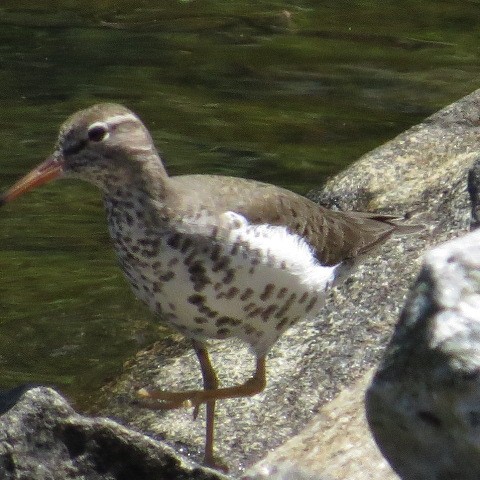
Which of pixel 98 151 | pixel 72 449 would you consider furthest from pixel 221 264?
pixel 72 449

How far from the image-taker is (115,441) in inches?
204

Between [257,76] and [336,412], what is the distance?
789cm

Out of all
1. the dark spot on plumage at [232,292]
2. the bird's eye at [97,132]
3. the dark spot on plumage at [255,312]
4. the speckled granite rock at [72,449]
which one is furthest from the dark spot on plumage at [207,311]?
the speckled granite rock at [72,449]

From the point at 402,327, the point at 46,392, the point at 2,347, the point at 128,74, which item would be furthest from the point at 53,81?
the point at 402,327

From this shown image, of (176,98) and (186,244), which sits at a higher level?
(186,244)

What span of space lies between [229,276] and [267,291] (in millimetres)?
312

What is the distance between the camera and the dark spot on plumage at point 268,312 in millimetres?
6645

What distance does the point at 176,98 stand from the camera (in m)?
13.2

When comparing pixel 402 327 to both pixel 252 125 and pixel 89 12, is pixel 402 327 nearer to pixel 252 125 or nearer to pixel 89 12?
pixel 252 125

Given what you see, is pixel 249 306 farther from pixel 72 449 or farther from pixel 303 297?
pixel 72 449

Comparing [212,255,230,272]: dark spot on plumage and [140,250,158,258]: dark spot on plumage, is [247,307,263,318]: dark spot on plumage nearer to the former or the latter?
[212,255,230,272]: dark spot on plumage

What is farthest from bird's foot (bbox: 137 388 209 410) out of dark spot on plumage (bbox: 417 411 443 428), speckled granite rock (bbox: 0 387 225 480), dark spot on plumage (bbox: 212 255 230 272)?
dark spot on plumage (bbox: 417 411 443 428)

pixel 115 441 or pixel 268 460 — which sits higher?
pixel 115 441

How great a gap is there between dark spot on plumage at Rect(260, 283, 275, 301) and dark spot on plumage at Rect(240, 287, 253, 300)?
10 cm
